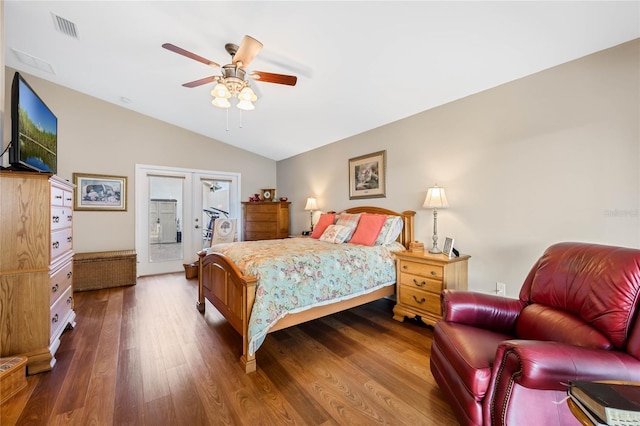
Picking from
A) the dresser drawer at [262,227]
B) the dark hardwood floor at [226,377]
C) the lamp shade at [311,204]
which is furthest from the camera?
the dresser drawer at [262,227]

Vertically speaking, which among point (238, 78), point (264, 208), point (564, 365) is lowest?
point (564, 365)

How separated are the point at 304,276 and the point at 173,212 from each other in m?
3.95

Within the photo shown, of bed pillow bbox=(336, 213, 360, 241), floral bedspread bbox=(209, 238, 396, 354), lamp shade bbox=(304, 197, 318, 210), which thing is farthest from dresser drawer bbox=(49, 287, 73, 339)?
lamp shade bbox=(304, 197, 318, 210)

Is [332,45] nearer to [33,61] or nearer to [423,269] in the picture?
[423,269]

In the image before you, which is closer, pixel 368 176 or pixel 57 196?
pixel 57 196

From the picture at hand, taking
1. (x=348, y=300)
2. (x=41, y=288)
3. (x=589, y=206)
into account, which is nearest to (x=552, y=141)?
(x=589, y=206)

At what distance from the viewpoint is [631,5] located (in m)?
1.61

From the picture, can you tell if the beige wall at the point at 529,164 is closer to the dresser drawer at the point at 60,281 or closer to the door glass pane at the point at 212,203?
the dresser drawer at the point at 60,281

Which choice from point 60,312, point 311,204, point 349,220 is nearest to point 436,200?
point 349,220

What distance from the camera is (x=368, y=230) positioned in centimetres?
326

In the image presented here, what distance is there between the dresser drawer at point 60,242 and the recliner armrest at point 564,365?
315 cm

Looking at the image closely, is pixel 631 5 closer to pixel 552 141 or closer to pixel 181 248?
pixel 552 141

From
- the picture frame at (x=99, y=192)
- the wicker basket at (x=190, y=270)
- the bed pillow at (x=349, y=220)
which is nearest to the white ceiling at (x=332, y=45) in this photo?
the bed pillow at (x=349, y=220)

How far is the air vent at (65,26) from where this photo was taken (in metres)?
2.52
